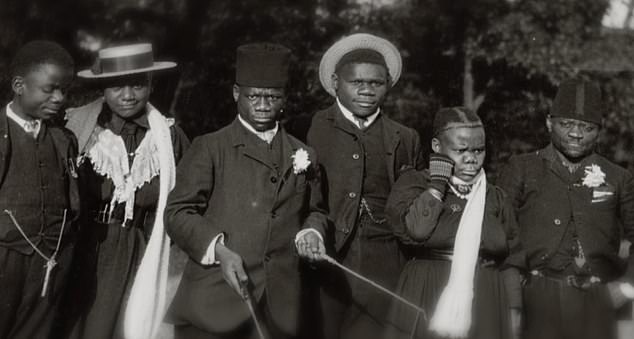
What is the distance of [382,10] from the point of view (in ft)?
35.7

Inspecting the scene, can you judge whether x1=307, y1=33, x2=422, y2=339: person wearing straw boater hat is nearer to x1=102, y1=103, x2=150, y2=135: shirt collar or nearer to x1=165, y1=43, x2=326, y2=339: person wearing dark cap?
x1=165, y1=43, x2=326, y2=339: person wearing dark cap

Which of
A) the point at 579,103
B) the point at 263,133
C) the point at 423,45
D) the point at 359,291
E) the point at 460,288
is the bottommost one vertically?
the point at 359,291

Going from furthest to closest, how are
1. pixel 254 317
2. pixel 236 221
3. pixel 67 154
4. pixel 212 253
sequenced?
pixel 67 154 < pixel 236 221 < pixel 212 253 < pixel 254 317

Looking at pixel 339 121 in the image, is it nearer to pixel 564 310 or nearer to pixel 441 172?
pixel 441 172

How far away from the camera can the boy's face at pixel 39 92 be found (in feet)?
17.2

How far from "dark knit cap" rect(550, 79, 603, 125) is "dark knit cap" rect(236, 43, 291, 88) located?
1763 millimetres

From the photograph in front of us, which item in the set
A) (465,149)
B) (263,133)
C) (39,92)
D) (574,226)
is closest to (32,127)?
(39,92)

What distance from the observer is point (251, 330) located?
5012mm

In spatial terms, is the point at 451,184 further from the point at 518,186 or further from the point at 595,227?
the point at 595,227

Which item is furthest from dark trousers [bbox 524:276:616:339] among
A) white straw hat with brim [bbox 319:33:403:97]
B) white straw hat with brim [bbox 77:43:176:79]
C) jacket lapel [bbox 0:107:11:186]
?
jacket lapel [bbox 0:107:11:186]

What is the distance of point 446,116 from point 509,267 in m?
0.91

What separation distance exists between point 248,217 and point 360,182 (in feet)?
2.97

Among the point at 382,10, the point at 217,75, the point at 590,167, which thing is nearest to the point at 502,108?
the point at 382,10

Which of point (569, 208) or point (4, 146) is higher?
point (4, 146)
